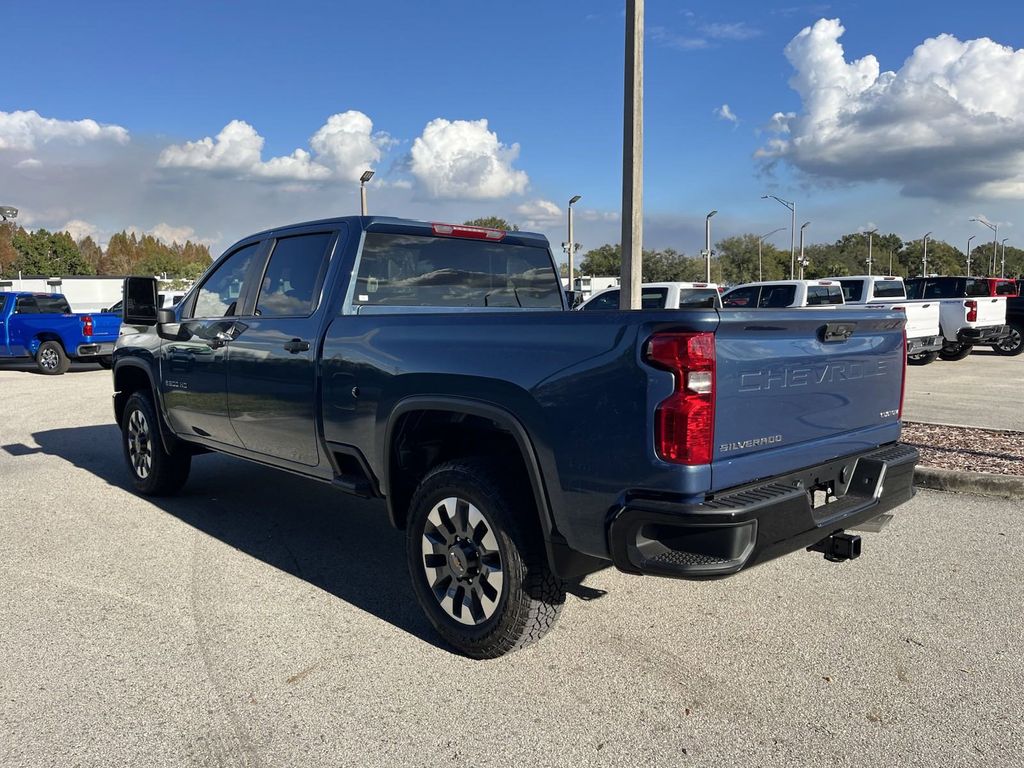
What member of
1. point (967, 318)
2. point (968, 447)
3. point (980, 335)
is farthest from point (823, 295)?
point (968, 447)

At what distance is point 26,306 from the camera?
17375 mm

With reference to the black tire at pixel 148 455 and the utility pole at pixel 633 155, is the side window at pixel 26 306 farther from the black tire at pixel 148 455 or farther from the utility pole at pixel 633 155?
the utility pole at pixel 633 155

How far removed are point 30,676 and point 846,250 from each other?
109063 mm

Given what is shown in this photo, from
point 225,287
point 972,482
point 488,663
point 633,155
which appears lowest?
point 488,663

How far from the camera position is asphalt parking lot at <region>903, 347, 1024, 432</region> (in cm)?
957

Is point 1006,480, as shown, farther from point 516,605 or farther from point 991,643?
point 516,605

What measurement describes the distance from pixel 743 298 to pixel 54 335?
14639 mm

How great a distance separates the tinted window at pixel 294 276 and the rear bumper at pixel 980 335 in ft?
50.9

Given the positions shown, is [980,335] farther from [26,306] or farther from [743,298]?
[26,306]

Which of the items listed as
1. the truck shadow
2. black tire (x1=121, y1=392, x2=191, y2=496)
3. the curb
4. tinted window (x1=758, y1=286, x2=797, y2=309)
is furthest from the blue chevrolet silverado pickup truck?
tinted window (x1=758, y1=286, x2=797, y2=309)

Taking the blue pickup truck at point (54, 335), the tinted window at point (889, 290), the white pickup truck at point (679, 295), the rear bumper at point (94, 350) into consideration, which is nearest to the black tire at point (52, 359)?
the blue pickup truck at point (54, 335)

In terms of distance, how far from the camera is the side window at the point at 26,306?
1725cm

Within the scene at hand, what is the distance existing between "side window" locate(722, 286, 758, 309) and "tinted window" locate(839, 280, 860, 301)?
6.30 feet

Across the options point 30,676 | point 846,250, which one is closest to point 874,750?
point 30,676
